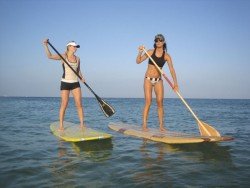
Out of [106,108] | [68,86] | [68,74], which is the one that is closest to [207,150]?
[106,108]

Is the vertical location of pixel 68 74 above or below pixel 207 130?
above

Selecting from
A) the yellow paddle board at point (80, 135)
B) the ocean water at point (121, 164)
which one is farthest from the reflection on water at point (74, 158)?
the yellow paddle board at point (80, 135)

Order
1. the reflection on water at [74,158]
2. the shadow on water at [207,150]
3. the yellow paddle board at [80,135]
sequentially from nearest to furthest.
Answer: the reflection on water at [74,158] < the shadow on water at [207,150] < the yellow paddle board at [80,135]

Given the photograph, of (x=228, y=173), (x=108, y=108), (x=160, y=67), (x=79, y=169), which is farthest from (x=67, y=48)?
(x=228, y=173)

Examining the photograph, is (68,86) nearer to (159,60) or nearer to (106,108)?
(106,108)

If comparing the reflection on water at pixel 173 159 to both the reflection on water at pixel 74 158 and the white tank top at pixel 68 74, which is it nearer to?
the reflection on water at pixel 74 158

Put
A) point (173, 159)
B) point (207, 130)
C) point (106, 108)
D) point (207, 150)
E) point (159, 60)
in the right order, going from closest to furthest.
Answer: point (173, 159) → point (207, 150) → point (207, 130) → point (159, 60) → point (106, 108)

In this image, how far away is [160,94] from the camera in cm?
774

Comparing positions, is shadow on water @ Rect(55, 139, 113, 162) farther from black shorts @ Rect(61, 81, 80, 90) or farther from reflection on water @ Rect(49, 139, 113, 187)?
black shorts @ Rect(61, 81, 80, 90)

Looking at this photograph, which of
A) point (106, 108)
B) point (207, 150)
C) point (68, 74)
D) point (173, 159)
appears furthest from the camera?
point (106, 108)

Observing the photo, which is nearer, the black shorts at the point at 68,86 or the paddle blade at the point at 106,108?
the black shorts at the point at 68,86

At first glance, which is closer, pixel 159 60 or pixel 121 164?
pixel 121 164

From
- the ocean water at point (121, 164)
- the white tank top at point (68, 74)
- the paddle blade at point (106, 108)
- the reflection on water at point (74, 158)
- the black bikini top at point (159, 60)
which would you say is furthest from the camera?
the paddle blade at point (106, 108)

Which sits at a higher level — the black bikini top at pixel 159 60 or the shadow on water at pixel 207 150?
the black bikini top at pixel 159 60
